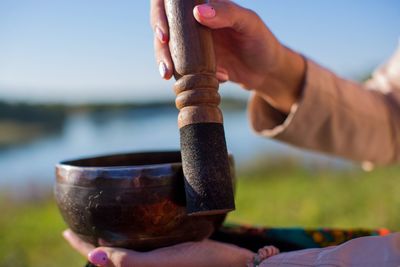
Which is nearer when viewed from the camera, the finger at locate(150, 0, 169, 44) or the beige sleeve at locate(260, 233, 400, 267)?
the beige sleeve at locate(260, 233, 400, 267)

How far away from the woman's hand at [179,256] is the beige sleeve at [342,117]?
2.66 ft

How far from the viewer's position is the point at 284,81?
65.8 inches

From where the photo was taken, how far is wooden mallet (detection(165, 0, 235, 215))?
98cm

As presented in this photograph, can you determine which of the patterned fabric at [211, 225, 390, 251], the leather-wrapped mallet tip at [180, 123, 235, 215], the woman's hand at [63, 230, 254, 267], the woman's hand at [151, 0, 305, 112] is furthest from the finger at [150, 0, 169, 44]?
the patterned fabric at [211, 225, 390, 251]

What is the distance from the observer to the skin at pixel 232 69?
1.05 meters

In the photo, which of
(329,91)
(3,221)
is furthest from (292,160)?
(329,91)

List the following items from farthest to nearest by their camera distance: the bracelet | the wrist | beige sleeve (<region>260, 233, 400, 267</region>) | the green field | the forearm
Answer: the green field
the forearm
the wrist
the bracelet
beige sleeve (<region>260, 233, 400, 267</region>)

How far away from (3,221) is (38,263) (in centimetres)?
159

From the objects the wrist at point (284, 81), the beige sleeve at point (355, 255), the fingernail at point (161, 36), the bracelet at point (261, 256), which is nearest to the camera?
the beige sleeve at point (355, 255)

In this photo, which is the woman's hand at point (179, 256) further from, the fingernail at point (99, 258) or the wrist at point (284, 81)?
the wrist at point (284, 81)

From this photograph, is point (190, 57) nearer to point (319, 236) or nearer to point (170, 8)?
point (170, 8)

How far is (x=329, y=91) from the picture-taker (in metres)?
1.82

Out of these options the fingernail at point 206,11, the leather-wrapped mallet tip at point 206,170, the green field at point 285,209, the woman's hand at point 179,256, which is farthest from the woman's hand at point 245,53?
the green field at point 285,209

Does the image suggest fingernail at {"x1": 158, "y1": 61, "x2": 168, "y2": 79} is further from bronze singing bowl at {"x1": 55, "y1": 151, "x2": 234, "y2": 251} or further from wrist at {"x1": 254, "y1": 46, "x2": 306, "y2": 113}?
wrist at {"x1": 254, "y1": 46, "x2": 306, "y2": 113}
